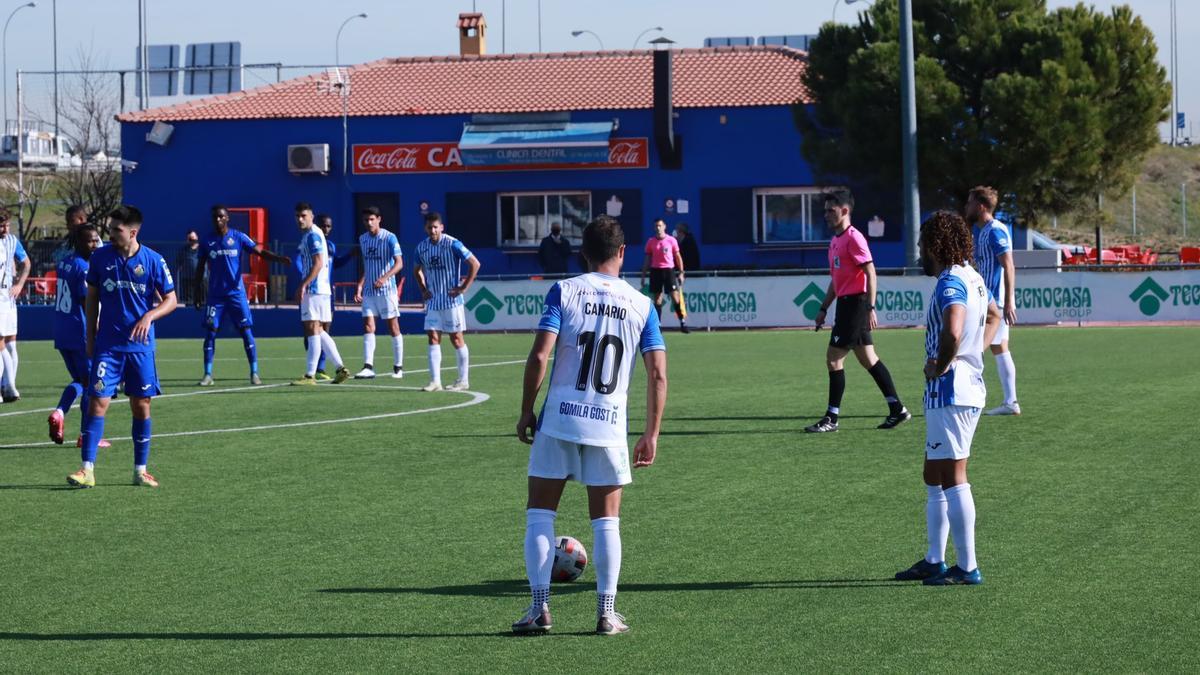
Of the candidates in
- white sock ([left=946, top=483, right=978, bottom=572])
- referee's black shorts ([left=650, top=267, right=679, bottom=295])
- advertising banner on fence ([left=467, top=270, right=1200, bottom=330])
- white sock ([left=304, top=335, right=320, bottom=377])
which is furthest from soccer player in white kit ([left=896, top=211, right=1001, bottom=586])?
referee's black shorts ([left=650, top=267, right=679, bottom=295])

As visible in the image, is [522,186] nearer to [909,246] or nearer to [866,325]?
[909,246]

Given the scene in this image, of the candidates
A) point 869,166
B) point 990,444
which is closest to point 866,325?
point 990,444

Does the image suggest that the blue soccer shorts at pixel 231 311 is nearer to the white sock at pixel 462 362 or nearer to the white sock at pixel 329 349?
the white sock at pixel 329 349

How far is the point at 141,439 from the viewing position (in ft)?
36.7

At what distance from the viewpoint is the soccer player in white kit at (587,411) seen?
6.60 m

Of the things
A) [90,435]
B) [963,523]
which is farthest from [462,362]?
[963,523]

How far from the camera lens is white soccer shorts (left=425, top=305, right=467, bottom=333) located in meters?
18.5

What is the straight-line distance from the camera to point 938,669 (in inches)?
235

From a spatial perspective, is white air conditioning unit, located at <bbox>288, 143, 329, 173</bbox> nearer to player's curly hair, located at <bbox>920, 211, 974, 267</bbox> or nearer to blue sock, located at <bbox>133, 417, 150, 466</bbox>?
blue sock, located at <bbox>133, 417, 150, 466</bbox>

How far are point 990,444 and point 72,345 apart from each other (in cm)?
904

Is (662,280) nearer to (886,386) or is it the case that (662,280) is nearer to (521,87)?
(886,386)

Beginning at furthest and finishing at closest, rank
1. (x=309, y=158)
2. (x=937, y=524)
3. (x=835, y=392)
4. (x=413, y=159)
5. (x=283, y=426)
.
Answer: (x=413, y=159) → (x=309, y=158) → (x=283, y=426) → (x=835, y=392) → (x=937, y=524)

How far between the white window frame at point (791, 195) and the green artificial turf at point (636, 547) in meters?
26.6

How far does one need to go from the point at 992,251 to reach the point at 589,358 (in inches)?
331
